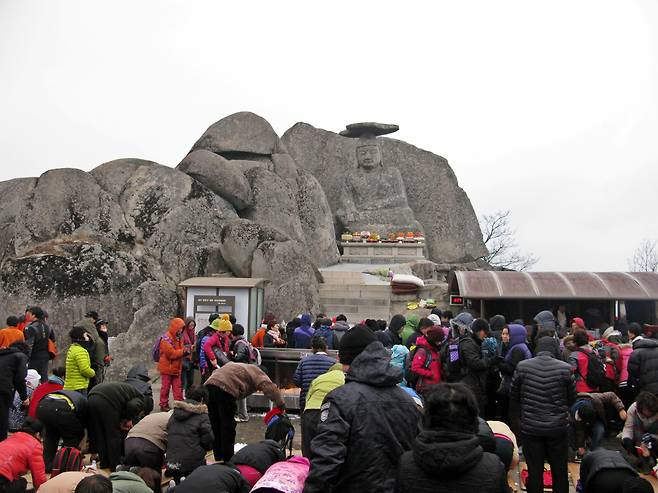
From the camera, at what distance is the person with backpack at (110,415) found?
5.70 metres

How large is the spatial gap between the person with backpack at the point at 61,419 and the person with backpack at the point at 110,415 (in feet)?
0.29

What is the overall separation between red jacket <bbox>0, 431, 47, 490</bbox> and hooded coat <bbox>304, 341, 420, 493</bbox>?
2575 millimetres

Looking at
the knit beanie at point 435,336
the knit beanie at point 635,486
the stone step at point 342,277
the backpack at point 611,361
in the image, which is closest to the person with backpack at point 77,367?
the knit beanie at point 435,336

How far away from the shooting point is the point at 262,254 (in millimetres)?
14766

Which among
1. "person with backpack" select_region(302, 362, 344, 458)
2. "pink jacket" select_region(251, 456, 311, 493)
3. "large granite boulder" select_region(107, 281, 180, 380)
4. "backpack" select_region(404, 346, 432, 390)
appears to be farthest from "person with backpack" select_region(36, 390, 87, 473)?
"large granite boulder" select_region(107, 281, 180, 380)

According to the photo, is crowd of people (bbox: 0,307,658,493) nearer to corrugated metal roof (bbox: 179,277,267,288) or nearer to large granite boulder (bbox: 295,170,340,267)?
corrugated metal roof (bbox: 179,277,267,288)

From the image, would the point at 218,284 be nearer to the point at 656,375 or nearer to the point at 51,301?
the point at 51,301

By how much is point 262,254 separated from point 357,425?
38.6 ft

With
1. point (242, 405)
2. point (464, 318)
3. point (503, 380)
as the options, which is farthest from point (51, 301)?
point (503, 380)

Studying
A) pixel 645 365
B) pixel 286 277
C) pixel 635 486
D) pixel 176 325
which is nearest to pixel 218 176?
pixel 286 277

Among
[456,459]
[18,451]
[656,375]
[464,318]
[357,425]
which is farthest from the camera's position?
[464,318]

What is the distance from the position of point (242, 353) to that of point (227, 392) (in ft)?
8.73

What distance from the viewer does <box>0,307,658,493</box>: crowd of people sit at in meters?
3.02

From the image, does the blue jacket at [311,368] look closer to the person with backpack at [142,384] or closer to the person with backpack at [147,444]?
the person with backpack at [147,444]
